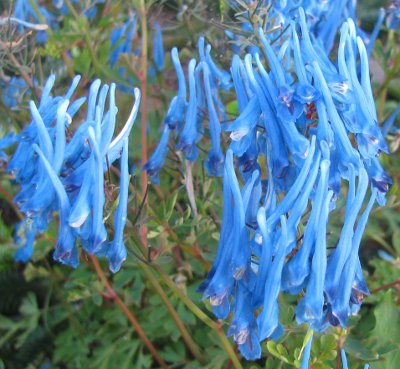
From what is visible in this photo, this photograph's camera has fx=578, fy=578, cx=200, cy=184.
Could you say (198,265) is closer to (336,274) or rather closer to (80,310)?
(80,310)

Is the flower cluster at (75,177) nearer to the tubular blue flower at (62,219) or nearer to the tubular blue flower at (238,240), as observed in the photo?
the tubular blue flower at (62,219)

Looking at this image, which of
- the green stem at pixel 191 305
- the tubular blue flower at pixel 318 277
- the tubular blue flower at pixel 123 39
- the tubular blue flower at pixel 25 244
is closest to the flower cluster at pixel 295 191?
the tubular blue flower at pixel 318 277

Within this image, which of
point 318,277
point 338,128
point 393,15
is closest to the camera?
point 318,277

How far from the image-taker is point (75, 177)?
1.04m

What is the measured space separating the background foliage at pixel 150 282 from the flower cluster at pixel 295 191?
225mm

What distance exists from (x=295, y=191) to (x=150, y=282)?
112cm

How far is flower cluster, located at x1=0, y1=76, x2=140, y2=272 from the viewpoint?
999 millimetres

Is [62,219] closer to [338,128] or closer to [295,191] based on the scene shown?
[295,191]

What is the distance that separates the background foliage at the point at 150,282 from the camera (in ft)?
4.99

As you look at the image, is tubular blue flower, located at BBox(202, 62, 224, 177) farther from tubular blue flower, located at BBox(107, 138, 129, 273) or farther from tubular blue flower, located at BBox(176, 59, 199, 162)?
tubular blue flower, located at BBox(107, 138, 129, 273)

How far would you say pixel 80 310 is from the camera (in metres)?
2.20

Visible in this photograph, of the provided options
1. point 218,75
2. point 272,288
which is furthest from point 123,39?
point 272,288

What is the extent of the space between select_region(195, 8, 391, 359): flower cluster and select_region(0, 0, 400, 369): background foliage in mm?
225

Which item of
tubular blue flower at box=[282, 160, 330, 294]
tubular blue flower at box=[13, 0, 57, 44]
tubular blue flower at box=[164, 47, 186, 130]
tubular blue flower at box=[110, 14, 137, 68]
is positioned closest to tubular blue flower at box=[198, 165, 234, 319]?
tubular blue flower at box=[282, 160, 330, 294]
